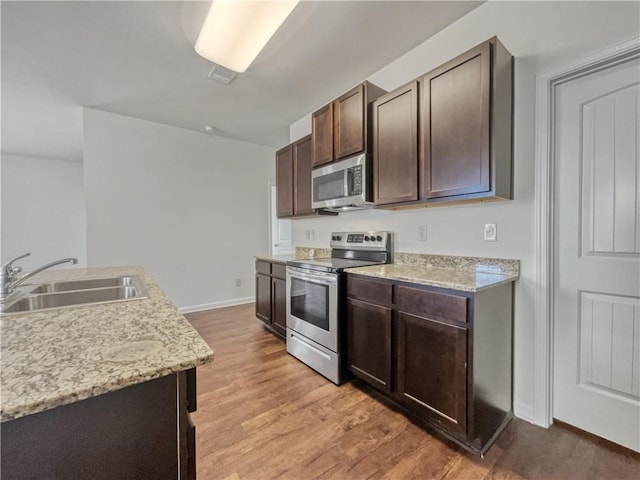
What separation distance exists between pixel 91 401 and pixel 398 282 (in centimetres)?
149

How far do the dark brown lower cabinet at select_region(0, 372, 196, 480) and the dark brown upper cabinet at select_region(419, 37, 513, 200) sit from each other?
168 cm

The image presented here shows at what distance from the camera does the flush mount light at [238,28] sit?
64.3 inches

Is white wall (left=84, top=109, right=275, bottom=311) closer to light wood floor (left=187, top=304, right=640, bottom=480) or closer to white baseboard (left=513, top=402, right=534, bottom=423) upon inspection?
light wood floor (left=187, top=304, right=640, bottom=480)

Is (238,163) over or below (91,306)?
over

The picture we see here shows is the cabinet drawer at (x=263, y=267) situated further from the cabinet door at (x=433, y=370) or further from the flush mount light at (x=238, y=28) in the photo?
the flush mount light at (x=238, y=28)

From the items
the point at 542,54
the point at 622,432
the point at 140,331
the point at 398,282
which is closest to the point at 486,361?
the point at 398,282

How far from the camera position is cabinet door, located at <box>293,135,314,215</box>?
301 cm

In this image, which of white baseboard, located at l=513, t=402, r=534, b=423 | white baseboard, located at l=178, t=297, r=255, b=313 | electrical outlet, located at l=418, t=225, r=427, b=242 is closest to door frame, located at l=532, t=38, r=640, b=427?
white baseboard, located at l=513, t=402, r=534, b=423

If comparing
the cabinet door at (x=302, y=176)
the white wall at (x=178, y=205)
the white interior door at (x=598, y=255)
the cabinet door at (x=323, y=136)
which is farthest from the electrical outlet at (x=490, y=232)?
the white wall at (x=178, y=205)

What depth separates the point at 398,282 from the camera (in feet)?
5.68

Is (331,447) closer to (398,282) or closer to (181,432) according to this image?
(398,282)

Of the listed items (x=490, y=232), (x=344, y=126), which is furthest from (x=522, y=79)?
(x=344, y=126)

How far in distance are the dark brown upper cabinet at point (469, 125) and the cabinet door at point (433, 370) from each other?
79 centimetres

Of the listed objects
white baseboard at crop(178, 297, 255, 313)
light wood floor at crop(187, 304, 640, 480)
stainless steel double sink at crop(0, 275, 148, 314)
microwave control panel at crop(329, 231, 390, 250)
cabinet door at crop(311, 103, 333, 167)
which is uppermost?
cabinet door at crop(311, 103, 333, 167)
